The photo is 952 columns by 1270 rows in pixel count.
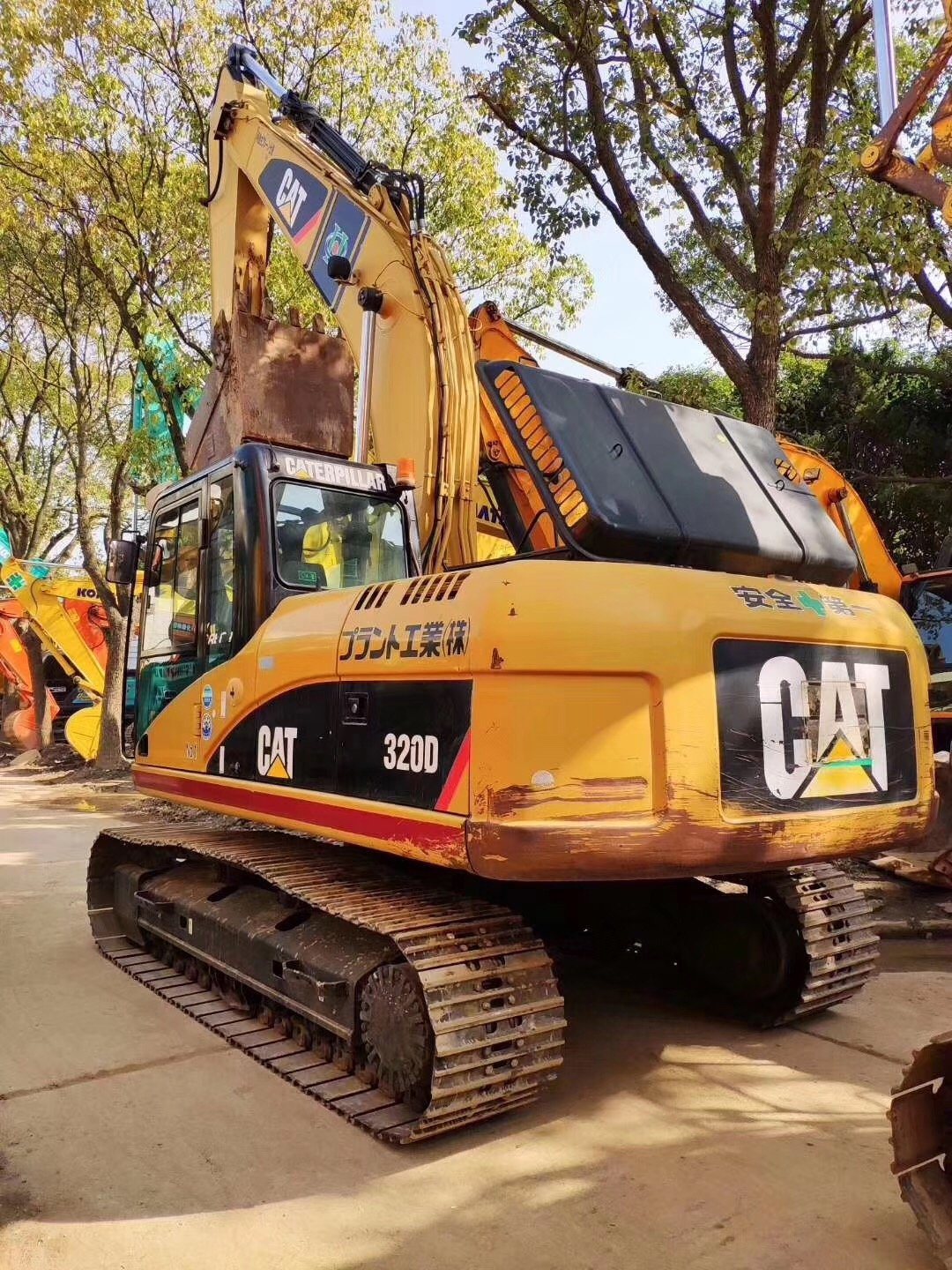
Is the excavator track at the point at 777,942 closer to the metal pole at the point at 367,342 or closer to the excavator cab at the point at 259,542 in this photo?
the excavator cab at the point at 259,542

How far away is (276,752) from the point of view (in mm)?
4199

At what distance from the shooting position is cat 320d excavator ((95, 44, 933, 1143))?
3182 millimetres

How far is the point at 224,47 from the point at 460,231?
3.64m

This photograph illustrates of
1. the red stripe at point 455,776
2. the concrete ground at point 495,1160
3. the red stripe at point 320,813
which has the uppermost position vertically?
the red stripe at point 455,776

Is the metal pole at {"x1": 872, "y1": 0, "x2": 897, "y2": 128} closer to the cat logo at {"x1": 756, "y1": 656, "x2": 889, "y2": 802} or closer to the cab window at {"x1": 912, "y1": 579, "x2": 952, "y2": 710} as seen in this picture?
the cat logo at {"x1": 756, "y1": 656, "x2": 889, "y2": 802}

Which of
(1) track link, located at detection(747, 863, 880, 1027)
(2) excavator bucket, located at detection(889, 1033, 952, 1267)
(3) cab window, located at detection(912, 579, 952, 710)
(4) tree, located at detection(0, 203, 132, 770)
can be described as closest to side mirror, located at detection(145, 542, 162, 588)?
(1) track link, located at detection(747, 863, 880, 1027)

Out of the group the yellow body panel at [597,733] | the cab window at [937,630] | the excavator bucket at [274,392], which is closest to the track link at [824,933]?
the yellow body panel at [597,733]

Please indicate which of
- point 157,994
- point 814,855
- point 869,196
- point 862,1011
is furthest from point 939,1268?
point 869,196

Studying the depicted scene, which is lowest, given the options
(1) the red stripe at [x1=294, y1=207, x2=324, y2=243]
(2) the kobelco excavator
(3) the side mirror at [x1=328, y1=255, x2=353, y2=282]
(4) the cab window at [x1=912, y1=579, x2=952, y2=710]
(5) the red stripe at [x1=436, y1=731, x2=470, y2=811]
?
(5) the red stripe at [x1=436, y1=731, x2=470, y2=811]

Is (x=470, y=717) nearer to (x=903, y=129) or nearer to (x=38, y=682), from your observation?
(x=903, y=129)

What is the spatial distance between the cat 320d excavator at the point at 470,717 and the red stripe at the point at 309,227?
0.11 ft

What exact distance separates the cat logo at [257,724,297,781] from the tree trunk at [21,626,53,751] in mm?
16274

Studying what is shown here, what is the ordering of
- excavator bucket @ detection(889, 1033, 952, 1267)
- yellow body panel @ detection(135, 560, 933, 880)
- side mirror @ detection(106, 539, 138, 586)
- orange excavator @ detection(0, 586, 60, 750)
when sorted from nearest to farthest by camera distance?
excavator bucket @ detection(889, 1033, 952, 1267), yellow body panel @ detection(135, 560, 933, 880), side mirror @ detection(106, 539, 138, 586), orange excavator @ detection(0, 586, 60, 750)

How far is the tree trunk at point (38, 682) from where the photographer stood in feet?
62.4
